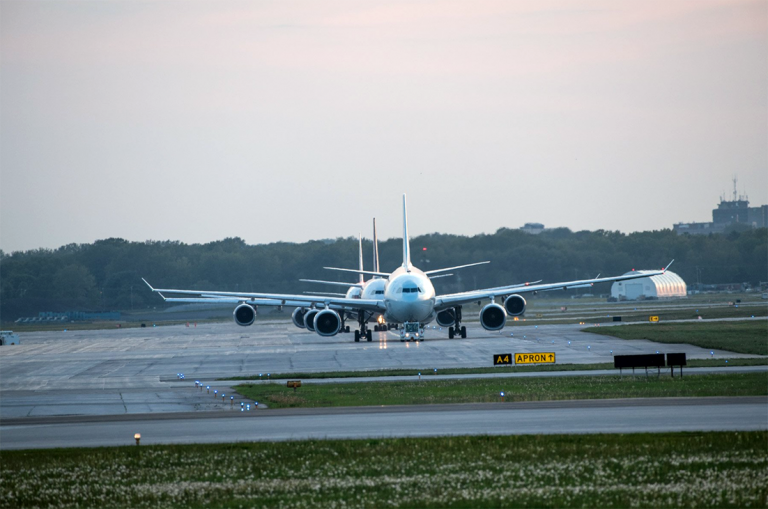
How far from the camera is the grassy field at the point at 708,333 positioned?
4584 centimetres

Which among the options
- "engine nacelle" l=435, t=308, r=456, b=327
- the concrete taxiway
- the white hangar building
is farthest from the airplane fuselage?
the white hangar building

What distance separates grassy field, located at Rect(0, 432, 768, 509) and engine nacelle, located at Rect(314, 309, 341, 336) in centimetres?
3934

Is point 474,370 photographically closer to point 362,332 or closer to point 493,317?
point 493,317

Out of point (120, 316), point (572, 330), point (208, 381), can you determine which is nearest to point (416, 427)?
point (208, 381)

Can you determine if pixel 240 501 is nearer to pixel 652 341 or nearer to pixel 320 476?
pixel 320 476

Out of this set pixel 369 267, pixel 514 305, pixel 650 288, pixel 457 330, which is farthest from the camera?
pixel 369 267

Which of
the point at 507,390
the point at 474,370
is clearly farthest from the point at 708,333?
the point at 507,390

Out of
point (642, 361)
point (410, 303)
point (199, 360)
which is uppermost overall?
point (410, 303)

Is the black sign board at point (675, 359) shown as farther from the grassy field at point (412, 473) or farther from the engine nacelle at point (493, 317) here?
the engine nacelle at point (493, 317)

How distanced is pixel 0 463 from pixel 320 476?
708 centimetres

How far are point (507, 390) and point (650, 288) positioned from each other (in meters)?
120

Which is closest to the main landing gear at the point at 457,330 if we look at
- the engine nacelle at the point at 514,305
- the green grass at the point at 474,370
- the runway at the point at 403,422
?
the engine nacelle at the point at 514,305

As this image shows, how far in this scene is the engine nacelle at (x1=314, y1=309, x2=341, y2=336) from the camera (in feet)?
197

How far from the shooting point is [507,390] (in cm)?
3092
